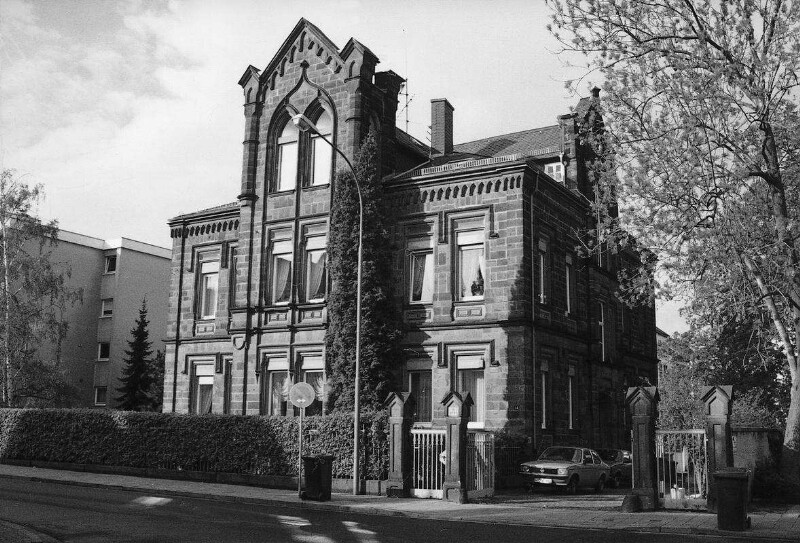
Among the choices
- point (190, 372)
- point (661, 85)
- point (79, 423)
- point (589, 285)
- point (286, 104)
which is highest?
point (286, 104)

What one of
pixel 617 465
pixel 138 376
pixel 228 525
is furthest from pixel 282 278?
pixel 138 376

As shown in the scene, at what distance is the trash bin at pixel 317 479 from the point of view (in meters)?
20.9

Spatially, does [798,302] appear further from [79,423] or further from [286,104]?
[79,423]

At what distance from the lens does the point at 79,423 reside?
28.9 m

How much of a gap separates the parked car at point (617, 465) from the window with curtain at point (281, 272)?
504 inches

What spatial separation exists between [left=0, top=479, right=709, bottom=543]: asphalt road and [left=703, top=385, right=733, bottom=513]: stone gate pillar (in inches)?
149

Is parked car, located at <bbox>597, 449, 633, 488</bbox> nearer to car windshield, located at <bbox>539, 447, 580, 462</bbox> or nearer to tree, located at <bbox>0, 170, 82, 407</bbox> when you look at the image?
car windshield, located at <bbox>539, 447, 580, 462</bbox>

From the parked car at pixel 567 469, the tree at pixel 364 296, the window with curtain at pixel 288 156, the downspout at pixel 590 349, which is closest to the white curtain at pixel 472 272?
the tree at pixel 364 296

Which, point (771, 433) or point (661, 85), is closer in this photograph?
point (661, 85)

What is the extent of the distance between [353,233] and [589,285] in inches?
403

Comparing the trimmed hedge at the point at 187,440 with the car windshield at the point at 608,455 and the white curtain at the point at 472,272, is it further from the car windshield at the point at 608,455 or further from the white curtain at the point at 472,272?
the car windshield at the point at 608,455

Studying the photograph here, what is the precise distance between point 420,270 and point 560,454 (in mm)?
8241

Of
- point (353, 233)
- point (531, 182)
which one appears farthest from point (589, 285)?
point (353, 233)

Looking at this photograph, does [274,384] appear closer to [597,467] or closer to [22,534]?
[597,467]
